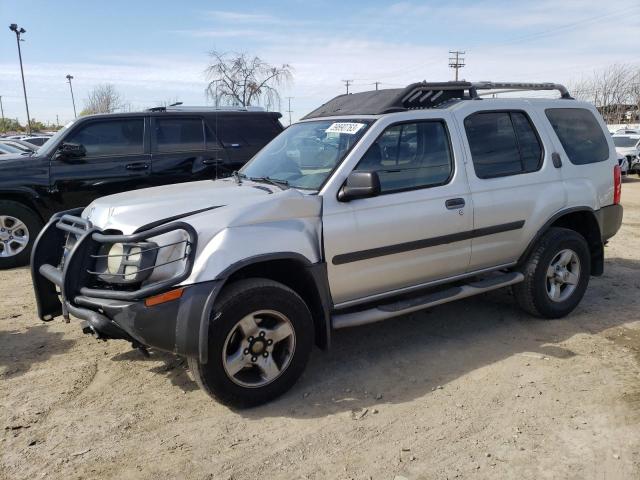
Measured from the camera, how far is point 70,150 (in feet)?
22.8

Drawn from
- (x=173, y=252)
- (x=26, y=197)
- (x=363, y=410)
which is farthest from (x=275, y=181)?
(x=26, y=197)

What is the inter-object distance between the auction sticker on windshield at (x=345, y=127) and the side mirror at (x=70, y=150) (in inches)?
164

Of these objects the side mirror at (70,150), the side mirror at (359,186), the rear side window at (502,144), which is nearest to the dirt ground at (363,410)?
the side mirror at (359,186)

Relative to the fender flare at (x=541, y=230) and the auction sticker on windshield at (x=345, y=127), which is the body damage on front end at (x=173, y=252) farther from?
the fender flare at (x=541, y=230)

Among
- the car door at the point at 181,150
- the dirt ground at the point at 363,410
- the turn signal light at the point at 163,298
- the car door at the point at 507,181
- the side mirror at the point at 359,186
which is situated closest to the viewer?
the dirt ground at the point at 363,410

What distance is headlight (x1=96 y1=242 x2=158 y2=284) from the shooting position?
3.17 m

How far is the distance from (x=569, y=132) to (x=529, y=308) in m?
1.67

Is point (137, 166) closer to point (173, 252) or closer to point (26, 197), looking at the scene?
point (26, 197)

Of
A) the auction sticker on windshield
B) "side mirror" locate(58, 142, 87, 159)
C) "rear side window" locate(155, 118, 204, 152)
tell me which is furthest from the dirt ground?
"rear side window" locate(155, 118, 204, 152)

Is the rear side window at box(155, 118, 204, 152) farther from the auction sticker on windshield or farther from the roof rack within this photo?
the auction sticker on windshield

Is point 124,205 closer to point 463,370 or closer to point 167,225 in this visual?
point 167,225

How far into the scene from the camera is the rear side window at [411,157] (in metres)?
3.92

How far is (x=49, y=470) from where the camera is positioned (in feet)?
9.32

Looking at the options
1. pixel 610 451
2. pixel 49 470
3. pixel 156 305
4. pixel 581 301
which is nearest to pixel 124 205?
pixel 156 305
